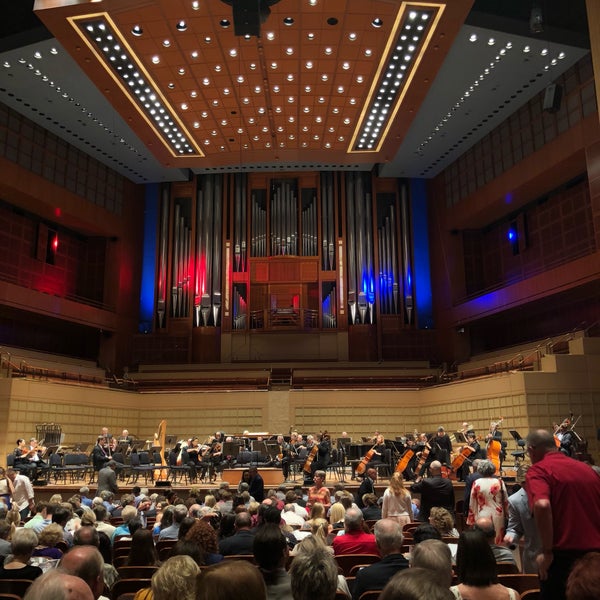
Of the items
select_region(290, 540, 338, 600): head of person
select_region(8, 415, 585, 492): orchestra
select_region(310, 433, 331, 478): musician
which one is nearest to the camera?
select_region(290, 540, 338, 600): head of person

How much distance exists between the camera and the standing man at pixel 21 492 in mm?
9414

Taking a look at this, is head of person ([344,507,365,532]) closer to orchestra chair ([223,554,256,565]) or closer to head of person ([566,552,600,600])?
orchestra chair ([223,554,256,565])

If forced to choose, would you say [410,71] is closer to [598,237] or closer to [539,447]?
[598,237]

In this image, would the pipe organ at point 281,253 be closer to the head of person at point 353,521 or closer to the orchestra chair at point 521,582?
the head of person at point 353,521

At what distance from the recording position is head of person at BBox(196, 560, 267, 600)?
5.02 ft

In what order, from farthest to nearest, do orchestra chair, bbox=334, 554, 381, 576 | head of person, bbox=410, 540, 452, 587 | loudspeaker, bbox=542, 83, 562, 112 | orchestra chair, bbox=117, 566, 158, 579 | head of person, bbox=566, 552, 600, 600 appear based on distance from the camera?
loudspeaker, bbox=542, 83, 562, 112, orchestra chair, bbox=334, 554, 381, 576, orchestra chair, bbox=117, 566, 158, 579, head of person, bbox=410, 540, 452, 587, head of person, bbox=566, 552, 600, 600

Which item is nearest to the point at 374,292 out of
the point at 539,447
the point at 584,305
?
the point at 584,305

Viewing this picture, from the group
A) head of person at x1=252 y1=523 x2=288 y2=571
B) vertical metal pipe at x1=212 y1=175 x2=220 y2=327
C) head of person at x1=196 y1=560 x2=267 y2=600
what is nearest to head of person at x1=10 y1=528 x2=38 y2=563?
head of person at x1=252 y1=523 x2=288 y2=571

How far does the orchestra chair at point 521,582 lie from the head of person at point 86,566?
2141mm

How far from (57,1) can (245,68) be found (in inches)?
145

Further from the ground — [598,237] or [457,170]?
[457,170]

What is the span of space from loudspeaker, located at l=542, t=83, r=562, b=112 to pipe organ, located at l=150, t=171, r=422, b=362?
8308 mm

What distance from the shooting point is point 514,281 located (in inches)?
780

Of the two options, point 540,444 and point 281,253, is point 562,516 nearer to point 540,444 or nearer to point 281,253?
point 540,444
